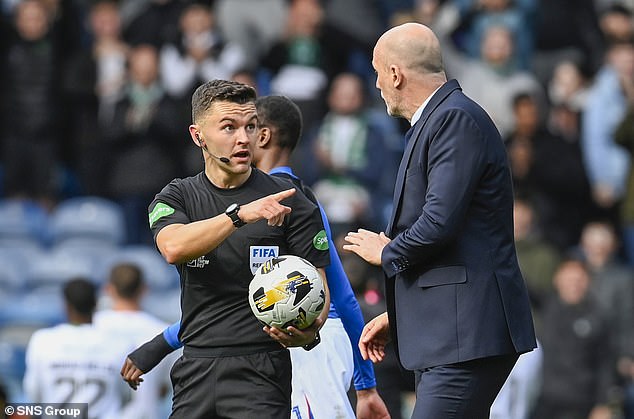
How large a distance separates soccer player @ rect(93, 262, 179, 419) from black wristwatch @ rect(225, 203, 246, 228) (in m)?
3.40

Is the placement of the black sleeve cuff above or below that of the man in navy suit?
below

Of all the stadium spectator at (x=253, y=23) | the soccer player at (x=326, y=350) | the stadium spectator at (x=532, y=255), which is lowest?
the stadium spectator at (x=532, y=255)

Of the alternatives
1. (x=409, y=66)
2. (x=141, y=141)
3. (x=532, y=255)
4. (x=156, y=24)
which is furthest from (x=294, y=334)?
(x=156, y=24)

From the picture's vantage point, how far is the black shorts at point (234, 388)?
5.88 metres

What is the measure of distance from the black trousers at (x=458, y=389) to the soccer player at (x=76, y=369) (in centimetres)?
333

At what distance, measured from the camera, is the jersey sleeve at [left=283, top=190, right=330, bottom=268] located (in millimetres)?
6086

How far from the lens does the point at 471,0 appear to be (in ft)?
50.4

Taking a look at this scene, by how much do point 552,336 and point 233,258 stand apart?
7128 mm

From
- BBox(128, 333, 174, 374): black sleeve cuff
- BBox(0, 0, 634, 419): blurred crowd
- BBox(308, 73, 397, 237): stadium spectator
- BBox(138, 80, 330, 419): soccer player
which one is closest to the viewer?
BBox(138, 80, 330, 419): soccer player

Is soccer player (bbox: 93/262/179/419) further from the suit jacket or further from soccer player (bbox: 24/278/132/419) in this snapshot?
the suit jacket

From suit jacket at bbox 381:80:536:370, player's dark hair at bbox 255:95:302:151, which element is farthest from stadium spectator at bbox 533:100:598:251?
suit jacket at bbox 381:80:536:370

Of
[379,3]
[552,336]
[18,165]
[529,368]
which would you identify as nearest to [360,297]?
[529,368]

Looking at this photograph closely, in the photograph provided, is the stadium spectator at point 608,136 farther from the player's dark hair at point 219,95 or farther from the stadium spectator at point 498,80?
the player's dark hair at point 219,95

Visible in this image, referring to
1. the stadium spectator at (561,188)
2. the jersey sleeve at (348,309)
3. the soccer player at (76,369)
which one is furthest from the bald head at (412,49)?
the stadium spectator at (561,188)
